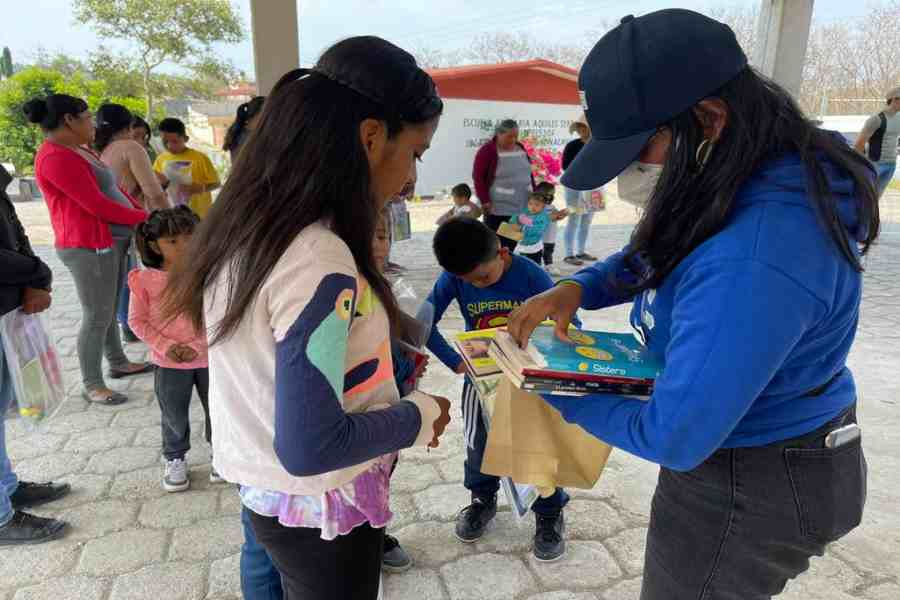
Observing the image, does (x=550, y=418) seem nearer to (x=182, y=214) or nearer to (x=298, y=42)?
(x=182, y=214)

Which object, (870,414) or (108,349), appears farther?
(108,349)

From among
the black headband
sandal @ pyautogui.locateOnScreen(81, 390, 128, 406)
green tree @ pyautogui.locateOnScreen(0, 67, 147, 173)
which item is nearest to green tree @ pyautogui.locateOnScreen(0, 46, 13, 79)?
green tree @ pyautogui.locateOnScreen(0, 67, 147, 173)

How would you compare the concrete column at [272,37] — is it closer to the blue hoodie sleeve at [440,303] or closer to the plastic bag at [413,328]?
the blue hoodie sleeve at [440,303]

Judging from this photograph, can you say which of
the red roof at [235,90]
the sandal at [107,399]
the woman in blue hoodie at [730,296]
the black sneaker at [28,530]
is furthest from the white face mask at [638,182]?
the red roof at [235,90]

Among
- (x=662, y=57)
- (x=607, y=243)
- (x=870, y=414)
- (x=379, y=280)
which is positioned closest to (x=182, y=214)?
(x=379, y=280)

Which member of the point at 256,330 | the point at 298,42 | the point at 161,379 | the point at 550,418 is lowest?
the point at 161,379

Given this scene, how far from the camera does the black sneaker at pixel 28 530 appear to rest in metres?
2.25

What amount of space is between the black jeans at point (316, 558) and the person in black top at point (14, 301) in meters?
1.68

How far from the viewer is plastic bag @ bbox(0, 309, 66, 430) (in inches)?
91.4

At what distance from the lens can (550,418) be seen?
155 centimetres

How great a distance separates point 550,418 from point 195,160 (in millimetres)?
Answer: 4397

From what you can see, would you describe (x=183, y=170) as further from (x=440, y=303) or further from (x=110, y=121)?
(x=440, y=303)

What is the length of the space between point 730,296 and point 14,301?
8.26ft

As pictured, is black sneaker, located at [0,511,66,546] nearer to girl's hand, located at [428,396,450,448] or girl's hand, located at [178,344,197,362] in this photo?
girl's hand, located at [178,344,197,362]
